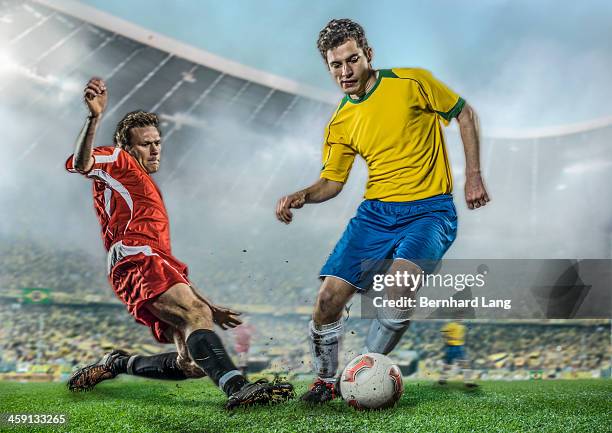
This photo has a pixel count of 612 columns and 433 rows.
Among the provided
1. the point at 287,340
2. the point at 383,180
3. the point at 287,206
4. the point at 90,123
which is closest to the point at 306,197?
the point at 287,206

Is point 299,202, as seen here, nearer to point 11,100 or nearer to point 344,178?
point 344,178

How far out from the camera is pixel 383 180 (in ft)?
11.3

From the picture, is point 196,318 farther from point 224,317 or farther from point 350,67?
point 350,67

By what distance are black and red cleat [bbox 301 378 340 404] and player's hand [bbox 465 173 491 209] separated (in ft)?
4.39

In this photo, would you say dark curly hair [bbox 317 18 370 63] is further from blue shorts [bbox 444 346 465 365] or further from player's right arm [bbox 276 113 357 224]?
blue shorts [bbox 444 346 465 365]

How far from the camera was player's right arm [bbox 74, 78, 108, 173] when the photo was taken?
3254 millimetres

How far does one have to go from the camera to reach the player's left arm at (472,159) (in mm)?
3184

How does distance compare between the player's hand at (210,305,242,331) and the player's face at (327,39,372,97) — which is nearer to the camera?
the player's face at (327,39,372,97)

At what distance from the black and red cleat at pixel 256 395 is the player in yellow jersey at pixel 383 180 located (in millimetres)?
298

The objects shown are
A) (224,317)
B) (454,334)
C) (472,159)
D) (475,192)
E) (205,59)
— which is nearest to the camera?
(475,192)

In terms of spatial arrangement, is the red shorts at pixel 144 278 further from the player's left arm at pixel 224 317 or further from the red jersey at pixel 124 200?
the player's left arm at pixel 224 317

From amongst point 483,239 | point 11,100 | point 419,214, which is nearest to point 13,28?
point 11,100

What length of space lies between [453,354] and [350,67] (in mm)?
2735

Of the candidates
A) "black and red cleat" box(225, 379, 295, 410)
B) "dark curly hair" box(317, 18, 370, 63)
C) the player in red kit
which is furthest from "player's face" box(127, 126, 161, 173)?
"black and red cleat" box(225, 379, 295, 410)
